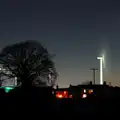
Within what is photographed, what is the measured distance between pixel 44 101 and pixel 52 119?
3675 mm

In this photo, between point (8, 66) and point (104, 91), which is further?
point (8, 66)

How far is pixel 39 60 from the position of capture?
5428 cm

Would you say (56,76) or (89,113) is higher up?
(56,76)

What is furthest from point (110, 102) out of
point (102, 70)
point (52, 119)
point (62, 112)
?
point (102, 70)

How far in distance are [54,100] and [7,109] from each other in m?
3.72

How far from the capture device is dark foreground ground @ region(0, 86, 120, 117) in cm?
1892

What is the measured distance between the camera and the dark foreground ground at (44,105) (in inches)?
745

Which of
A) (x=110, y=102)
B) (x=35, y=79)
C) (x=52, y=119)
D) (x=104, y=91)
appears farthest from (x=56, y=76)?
(x=52, y=119)

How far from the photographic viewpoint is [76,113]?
20234mm

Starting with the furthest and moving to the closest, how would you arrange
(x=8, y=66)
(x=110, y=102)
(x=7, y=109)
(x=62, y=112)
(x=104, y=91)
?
1. (x=8, y=66)
2. (x=104, y=91)
3. (x=110, y=102)
4. (x=62, y=112)
5. (x=7, y=109)

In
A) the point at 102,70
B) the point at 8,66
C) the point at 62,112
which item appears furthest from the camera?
the point at 8,66

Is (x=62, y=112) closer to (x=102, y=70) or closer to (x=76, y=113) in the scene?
(x=76, y=113)

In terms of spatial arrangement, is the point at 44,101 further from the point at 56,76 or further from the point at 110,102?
the point at 56,76

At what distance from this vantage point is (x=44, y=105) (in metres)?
20.2
